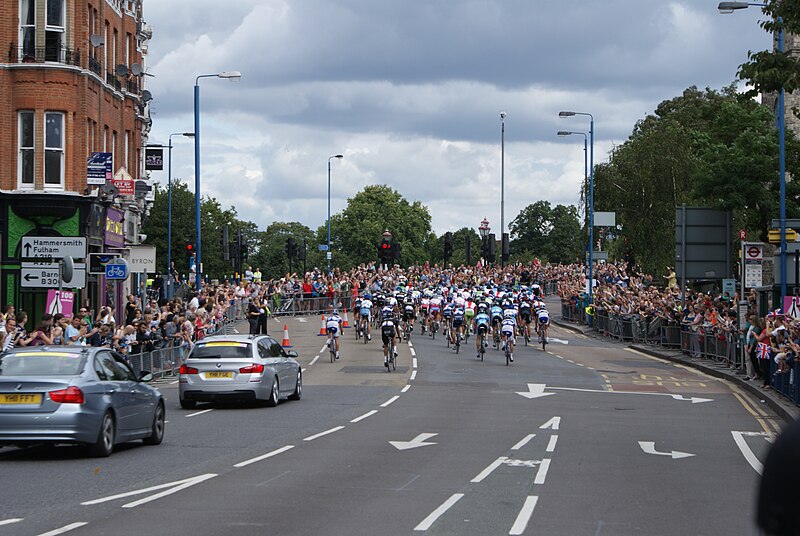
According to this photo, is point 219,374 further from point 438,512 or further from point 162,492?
point 438,512

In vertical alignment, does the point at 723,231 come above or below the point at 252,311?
above

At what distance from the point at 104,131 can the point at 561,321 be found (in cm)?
3131

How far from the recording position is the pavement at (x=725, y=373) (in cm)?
2366

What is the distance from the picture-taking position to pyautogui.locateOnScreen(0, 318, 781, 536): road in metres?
10.8

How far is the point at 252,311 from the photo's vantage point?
42656mm

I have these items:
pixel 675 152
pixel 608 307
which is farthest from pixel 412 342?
pixel 675 152

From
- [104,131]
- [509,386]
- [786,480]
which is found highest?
[104,131]

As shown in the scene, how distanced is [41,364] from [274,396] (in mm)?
8812

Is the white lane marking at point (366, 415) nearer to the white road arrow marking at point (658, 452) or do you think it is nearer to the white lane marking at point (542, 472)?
the white road arrow marking at point (658, 452)

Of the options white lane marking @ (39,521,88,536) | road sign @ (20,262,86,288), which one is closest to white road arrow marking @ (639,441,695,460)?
white lane marking @ (39,521,88,536)

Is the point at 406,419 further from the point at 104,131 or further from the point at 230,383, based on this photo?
the point at 104,131

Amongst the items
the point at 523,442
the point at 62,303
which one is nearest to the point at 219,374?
the point at 62,303

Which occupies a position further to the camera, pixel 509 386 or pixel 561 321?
pixel 561 321

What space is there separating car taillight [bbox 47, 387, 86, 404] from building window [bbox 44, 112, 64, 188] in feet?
79.9
